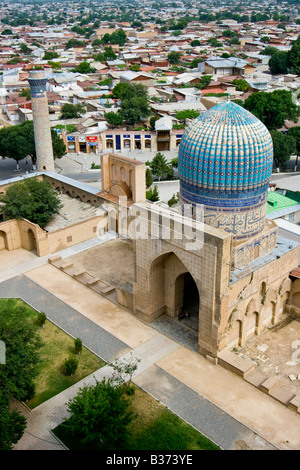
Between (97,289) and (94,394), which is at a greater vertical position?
(94,394)

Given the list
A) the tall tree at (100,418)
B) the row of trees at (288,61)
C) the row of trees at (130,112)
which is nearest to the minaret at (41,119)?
the row of trees at (130,112)

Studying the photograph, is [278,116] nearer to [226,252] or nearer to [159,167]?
[159,167]

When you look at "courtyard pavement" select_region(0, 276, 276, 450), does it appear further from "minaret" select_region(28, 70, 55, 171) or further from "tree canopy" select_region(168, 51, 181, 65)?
"tree canopy" select_region(168, 51, 181, 65)

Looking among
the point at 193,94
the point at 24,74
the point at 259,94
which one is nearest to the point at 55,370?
the point at 259,94

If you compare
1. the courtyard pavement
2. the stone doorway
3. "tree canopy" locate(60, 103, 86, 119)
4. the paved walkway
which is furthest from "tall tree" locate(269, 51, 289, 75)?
the courtyard pavement

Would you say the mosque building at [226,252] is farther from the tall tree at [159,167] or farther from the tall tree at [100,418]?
the tall tree at [159,167]

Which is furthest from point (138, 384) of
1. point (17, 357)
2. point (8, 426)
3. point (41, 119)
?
point (41, 119)
